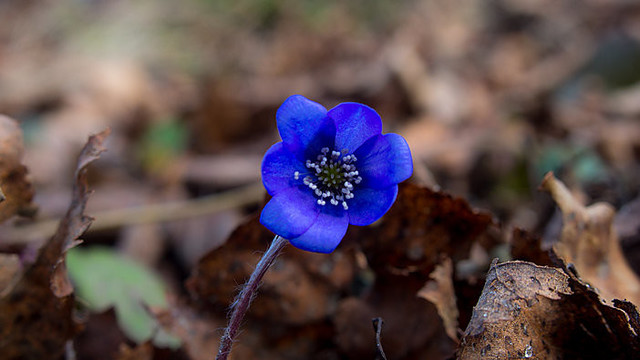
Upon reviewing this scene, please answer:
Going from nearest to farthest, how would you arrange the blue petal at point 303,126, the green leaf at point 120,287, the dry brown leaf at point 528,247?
the blue petal at point 303,126 < the dry brown leaf at point 528,247 < the green leaf at point 120,287

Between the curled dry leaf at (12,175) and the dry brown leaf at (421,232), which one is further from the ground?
the curled dry leaf at (12,175)

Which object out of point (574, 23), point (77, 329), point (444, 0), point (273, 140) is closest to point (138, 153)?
point (273, 140)

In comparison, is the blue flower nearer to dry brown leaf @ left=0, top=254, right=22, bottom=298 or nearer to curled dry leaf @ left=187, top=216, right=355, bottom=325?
curled dry leaf @ left=187, top=216, right=355, bottom=325

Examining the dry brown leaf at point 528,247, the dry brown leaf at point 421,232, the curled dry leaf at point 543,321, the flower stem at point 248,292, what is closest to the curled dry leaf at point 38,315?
the flower stem at point 248,292

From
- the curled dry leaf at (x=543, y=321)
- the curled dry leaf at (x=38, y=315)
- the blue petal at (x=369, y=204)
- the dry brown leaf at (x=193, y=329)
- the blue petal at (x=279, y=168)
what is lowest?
the dry brown leaf at (x=193, y=329)

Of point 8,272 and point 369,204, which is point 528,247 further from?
point 8,272

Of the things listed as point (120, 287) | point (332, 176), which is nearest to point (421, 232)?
point (332, 176)

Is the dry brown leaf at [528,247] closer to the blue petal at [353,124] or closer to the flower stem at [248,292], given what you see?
the blue petal at [353,124]

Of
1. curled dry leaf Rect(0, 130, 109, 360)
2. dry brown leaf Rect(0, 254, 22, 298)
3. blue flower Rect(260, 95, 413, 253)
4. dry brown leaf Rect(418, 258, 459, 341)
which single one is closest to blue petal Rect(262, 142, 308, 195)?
blue flower Rect(260, 95, 413, 253)
